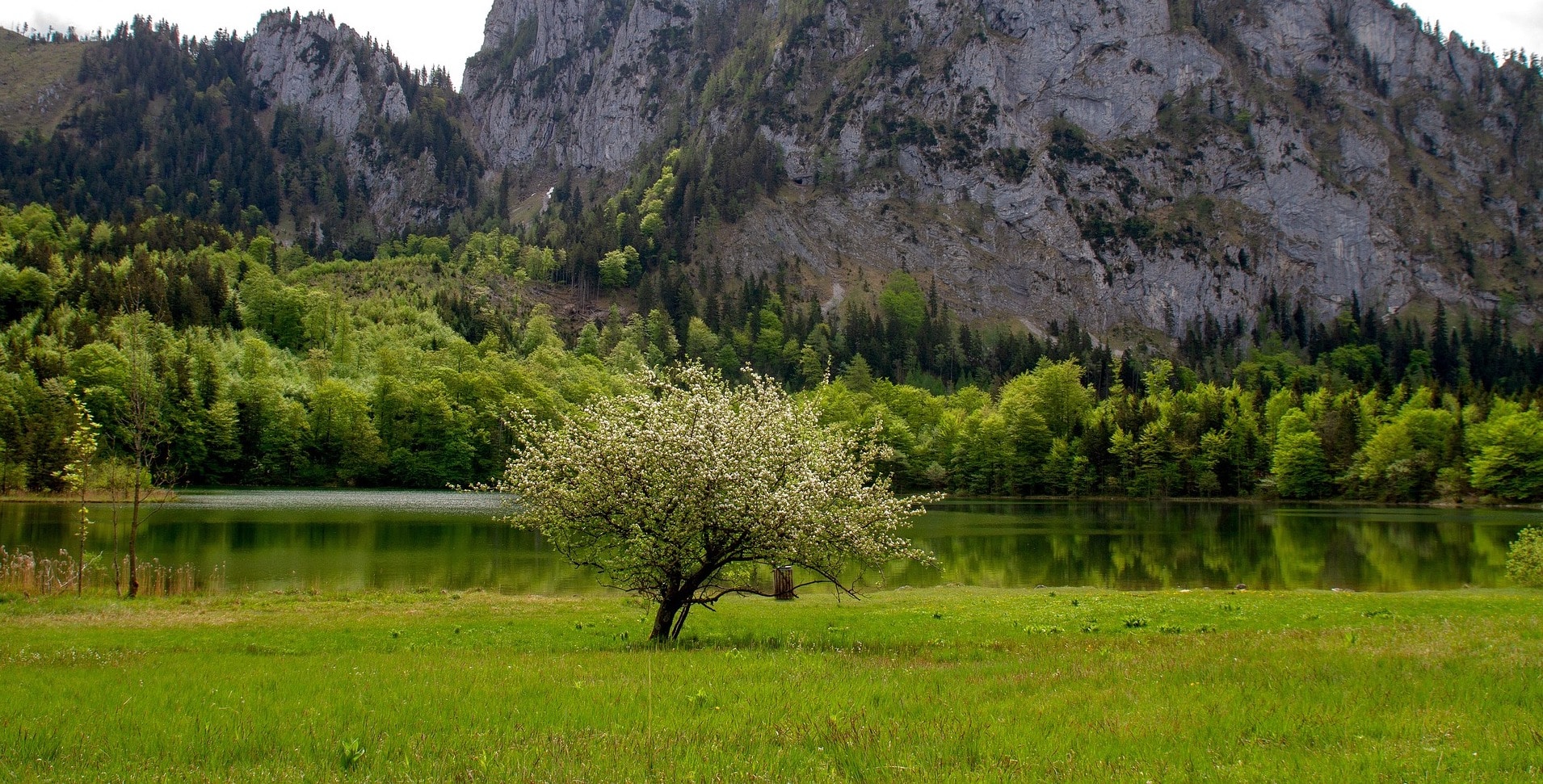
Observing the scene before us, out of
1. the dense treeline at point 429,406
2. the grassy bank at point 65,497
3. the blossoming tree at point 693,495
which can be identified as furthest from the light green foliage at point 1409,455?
the grassy bank at point 65,497

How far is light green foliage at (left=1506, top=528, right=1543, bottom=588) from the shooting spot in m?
36.7

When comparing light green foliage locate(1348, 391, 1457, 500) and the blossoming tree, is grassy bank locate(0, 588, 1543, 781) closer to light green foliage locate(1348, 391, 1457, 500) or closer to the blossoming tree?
the blossoming tree

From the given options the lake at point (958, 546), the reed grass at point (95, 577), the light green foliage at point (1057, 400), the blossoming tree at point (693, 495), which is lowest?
the lake at point (958, 546)

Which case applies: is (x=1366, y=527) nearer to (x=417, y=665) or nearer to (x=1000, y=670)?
(x=1000, y=670)

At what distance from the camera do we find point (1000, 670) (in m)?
14.4

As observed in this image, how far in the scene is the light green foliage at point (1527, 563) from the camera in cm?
3669

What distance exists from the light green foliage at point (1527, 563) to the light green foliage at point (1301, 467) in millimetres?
74491

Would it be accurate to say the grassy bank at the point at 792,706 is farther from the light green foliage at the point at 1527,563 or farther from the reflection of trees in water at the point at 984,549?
the reflection of trees in water at the point at 984,549

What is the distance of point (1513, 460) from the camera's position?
8944 cm

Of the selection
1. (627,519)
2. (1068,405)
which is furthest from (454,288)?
(627,519)

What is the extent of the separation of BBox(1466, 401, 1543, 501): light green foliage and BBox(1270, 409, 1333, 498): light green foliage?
15.9 m

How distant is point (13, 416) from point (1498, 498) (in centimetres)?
14231

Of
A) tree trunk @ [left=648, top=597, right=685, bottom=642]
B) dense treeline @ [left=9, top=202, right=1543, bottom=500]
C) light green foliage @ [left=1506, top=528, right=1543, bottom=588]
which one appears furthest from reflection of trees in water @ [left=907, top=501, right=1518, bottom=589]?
tree trunk @ [left=648, top=597, right=685, bottom=642]

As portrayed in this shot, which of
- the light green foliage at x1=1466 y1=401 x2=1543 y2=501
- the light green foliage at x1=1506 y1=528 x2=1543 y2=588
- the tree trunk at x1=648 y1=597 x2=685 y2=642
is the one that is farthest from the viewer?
the light green foliage at x1=1466 y1=401 x2=1543 y2=501
